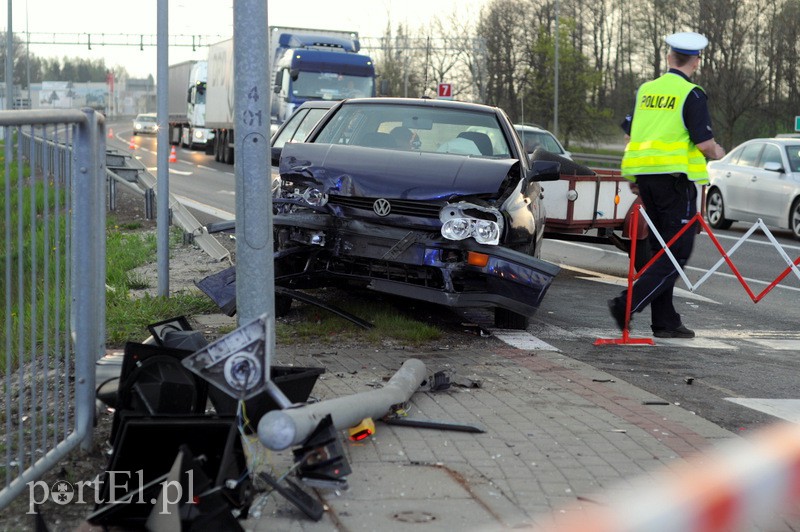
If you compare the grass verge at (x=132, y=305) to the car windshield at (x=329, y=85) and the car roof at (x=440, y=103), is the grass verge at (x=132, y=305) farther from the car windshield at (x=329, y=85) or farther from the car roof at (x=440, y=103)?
the car windshield at (x=329, y=85)

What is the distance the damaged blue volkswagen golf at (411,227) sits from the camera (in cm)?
725

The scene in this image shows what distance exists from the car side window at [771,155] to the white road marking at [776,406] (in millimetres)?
13255

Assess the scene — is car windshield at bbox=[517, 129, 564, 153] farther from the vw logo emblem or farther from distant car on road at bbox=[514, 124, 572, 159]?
the vw logo emblem

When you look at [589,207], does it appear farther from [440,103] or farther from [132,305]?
[132,305]

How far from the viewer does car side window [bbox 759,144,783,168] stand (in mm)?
18702

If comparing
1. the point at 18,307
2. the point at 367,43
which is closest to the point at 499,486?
the point at 18,307

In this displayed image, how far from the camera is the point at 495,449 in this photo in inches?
185

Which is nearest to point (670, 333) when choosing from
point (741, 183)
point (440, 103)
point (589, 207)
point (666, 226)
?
point (666, 226)

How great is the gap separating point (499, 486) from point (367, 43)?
64474mm

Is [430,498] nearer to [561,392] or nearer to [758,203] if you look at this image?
[561,392]

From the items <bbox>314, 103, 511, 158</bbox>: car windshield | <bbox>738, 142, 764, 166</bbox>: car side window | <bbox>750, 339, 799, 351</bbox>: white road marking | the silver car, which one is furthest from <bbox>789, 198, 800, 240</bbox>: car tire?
<bbox>314, 103, 511, 158</bbox>: car windshield

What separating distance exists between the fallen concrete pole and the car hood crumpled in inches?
71.0

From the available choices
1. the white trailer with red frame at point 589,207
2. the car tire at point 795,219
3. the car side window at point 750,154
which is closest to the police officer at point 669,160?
the white trailer with red frame at point 589,207

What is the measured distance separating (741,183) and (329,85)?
13242 mm
